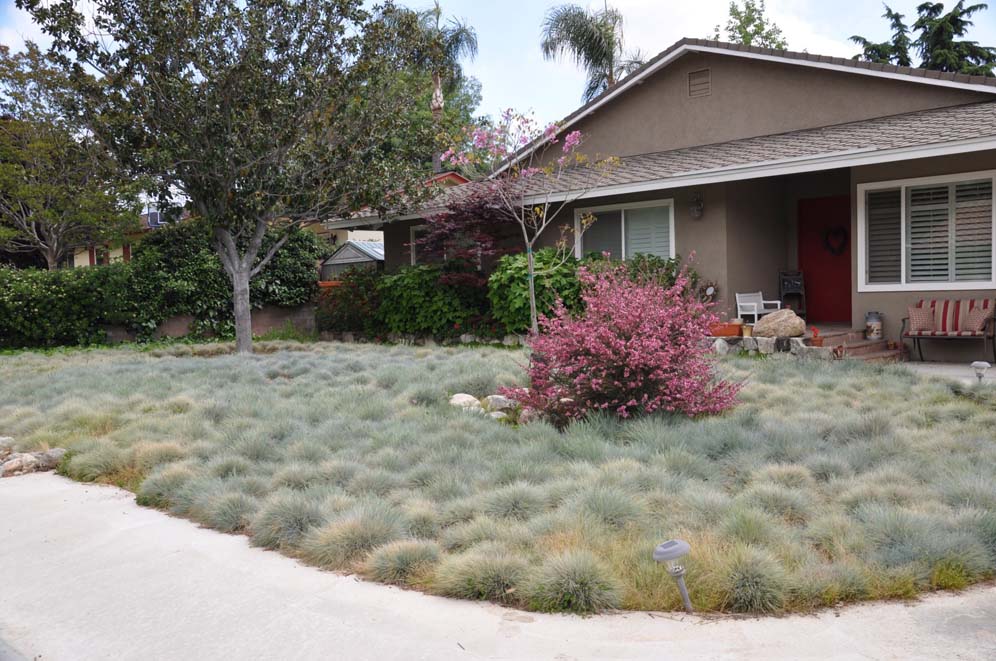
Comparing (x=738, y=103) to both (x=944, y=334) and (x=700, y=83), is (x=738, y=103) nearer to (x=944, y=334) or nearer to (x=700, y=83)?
(x=700, y=83)

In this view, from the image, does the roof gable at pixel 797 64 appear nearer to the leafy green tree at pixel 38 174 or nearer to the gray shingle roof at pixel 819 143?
the gray shingle roof at pixel 819 143

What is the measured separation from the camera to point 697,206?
43.8 ft

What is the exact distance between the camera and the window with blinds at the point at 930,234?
11133 millimetres

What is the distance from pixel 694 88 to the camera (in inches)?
598

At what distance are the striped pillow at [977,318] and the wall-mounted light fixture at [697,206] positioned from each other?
418 centimetres

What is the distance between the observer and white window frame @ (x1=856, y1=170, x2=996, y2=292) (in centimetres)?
1101

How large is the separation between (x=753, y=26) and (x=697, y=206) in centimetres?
2433

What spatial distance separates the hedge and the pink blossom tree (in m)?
5.79

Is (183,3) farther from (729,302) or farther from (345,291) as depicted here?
(729,302)

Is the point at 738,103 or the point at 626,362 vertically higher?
the point at 738,103

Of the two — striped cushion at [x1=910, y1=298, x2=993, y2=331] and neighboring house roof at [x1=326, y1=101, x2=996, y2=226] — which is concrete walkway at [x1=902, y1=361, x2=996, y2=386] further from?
neighboring house roof at [x1=326, y1=101, x2=996, y2=226]

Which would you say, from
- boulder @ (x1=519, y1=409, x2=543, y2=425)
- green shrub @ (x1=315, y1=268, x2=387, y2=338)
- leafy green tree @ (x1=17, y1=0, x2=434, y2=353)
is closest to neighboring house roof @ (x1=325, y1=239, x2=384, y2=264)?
green shrub @ (x1=315, y1=268, x2=387, y2=338)

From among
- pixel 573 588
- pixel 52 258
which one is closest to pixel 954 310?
pixel 573 588

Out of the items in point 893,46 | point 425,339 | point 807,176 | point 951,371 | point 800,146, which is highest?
point 893,46
